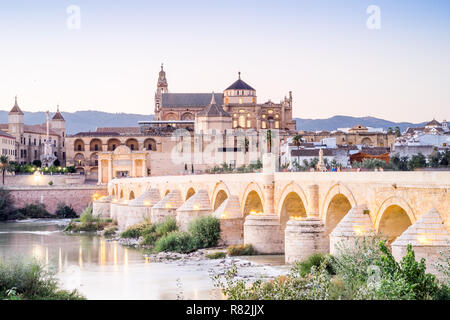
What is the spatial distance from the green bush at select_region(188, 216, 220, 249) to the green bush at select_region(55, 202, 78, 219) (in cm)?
3364

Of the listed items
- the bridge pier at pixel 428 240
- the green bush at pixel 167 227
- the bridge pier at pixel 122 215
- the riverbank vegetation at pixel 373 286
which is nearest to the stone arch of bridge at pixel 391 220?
the bridge pier at pixel 428 240

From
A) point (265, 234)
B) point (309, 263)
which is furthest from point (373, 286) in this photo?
point (265, 234)

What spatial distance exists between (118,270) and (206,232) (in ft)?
16.3

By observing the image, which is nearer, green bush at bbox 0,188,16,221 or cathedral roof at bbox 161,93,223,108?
green bush at bbox 0,188,16,221

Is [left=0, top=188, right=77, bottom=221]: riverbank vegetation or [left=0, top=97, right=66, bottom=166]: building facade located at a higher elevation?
[left=0, top=97, right=66, bottom=166]: building facade

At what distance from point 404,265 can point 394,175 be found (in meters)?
5.71

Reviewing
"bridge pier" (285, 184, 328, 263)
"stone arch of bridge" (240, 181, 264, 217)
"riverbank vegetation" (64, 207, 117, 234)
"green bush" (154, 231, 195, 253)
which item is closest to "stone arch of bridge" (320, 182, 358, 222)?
"bridge pier" (285, 184, 328, 263)

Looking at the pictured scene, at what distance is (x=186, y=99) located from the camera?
99000 mm

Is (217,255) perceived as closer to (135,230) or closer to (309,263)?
→ (309,263)

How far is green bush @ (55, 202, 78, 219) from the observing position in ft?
200

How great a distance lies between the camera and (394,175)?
60.5ft

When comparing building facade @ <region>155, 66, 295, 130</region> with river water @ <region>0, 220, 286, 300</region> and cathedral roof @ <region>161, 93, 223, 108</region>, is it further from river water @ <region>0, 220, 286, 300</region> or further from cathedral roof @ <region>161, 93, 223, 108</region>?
river water @ <region>0, 220, 286, 300</region>
